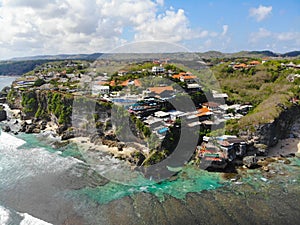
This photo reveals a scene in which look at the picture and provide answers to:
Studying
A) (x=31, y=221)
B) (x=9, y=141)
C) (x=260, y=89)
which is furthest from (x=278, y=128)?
(x=9, y=141)

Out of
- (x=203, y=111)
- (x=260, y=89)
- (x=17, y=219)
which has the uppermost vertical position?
(x=260, y=89)

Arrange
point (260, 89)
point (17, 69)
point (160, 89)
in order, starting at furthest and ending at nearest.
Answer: point (17, 69) → point (260, 89) → point (160, 89)

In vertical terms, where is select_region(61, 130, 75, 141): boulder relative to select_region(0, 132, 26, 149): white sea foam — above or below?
above

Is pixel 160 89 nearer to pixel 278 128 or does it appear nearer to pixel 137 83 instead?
pixel 137 83

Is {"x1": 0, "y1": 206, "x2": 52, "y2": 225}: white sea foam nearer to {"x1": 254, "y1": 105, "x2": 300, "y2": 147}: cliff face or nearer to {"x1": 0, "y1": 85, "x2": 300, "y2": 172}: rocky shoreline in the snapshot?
{"x1": 0, "y1": 85, "x2": 300, "y2": 172}: rocky shoreline

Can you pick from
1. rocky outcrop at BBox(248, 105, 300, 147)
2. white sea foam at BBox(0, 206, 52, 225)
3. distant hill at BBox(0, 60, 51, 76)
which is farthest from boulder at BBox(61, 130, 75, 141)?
distant hill at BBox(0, 60, 51, 76)
